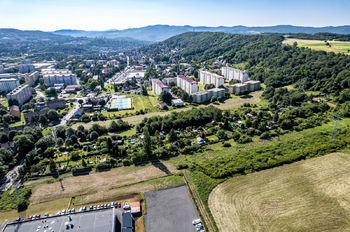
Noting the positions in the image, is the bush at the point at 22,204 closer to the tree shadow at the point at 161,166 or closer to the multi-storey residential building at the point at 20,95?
the tree shadow at the point at 161,166

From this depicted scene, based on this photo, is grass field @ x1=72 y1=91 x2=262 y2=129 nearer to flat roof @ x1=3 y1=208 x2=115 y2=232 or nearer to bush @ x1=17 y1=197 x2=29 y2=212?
bush @ x1=17 y1=197 x2=29 y2=212

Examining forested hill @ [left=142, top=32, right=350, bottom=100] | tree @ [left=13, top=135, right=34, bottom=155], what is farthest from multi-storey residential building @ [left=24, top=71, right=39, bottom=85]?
forested hill @ [left=142, top=32, right=350, bottom=100]

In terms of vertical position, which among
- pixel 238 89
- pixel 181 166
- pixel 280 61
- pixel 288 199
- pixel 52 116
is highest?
pixel 280 61

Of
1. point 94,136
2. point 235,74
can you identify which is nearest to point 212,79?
point 235,74

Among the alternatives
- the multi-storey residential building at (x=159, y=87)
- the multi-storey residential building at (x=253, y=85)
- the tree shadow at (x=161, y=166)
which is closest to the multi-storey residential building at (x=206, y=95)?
the multi-storey residential building at (x=159, y=87)

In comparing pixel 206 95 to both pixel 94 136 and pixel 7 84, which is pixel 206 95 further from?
pixel 7 84

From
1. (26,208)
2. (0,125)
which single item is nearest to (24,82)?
(0,125)

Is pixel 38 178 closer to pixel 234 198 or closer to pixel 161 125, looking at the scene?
pixel 161 125
